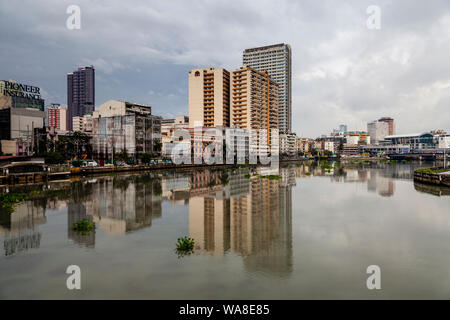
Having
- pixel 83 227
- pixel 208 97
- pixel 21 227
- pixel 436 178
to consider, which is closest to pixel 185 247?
pixel 83 227

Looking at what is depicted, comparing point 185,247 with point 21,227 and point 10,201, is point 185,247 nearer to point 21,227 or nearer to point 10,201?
point 21,227

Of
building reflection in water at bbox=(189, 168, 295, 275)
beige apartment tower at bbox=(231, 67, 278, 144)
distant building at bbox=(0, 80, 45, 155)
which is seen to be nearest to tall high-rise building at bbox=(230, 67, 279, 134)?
beige apartment tower at bbox=(231, 67, 278, 144)

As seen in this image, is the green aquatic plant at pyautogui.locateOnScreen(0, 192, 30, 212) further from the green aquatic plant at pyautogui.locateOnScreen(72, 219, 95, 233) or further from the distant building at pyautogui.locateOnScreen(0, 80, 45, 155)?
the distant building at pyautogui.locateOnScreen(0, 80, 45, 155)

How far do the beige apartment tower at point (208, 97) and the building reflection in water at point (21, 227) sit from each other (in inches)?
5261

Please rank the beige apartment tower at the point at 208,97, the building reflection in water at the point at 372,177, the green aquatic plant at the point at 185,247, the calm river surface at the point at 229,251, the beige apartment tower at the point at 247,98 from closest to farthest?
the calm river surface at the point at 229,251
the green aquatic plant at the point at 185,247
the building reflection in water at the point at 372,177
the beige apartment tower at the point at 208,97
the beige apartment tower at the point at 247,98

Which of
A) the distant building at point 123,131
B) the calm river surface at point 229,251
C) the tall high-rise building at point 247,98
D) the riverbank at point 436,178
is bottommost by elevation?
the calm river surface at point 229,251

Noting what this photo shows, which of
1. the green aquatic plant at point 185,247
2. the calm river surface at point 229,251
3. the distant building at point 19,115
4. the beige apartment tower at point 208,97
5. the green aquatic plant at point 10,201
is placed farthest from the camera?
the beige apartment tower at point 208,97

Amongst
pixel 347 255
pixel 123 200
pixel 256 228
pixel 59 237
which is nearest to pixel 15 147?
pixel 123 200

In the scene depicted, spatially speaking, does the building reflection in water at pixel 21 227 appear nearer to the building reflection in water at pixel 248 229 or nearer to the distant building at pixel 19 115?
the building reflection in water at pixel 248 229

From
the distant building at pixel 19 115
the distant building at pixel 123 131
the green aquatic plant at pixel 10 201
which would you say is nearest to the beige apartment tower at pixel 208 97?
the distant building at pixel 123 131

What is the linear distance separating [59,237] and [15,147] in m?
120

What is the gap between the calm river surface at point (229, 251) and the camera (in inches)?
495

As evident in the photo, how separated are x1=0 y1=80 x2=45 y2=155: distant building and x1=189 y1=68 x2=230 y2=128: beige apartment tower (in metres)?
74.5

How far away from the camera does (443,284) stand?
1309 centimetres
